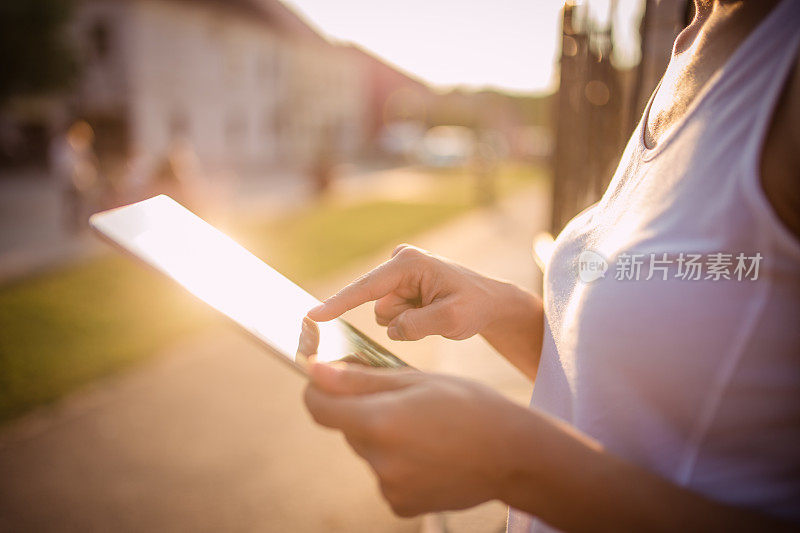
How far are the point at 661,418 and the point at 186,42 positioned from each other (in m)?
25.5

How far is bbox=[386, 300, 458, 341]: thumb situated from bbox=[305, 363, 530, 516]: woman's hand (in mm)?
393

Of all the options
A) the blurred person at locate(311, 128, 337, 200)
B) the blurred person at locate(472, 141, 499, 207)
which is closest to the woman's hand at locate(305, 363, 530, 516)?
the blurred person at locate(472, 141, 499, 207)

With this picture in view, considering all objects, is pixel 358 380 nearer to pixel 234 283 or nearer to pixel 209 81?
pixel 234 283

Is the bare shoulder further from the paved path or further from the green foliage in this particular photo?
the green foliage

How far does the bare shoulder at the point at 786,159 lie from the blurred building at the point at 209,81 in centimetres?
1496

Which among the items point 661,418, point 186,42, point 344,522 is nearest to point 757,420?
point 661,418

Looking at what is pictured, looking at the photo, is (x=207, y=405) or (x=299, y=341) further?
(x=207, y=405)

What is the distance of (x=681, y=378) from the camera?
0.71 meters

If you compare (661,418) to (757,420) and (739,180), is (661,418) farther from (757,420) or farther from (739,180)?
(739,180)

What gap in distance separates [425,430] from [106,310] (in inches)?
260

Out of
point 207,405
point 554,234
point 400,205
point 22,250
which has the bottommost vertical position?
point 400,205

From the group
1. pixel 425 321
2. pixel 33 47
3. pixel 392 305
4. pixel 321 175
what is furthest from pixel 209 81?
pixel 425 321

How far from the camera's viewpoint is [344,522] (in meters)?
3.03

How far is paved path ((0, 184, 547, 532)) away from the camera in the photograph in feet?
9.97
